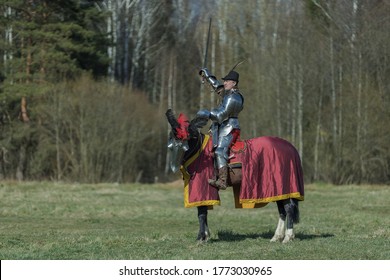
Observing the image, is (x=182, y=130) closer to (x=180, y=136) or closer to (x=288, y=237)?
(x=180, y=136)

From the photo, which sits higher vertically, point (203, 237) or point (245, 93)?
point (245, 93)

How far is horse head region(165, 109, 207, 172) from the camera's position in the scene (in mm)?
12555

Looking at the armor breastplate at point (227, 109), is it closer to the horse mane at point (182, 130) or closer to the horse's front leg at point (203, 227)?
the horse mane at point (182, 130)

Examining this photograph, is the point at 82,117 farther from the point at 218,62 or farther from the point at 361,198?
the point at 361,198

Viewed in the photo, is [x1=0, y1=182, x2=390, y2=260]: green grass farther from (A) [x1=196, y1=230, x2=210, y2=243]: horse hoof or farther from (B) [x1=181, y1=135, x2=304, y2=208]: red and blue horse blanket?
(B) [x1=181, y1=135, x2=304, y2=208]: red and blue horse blanket

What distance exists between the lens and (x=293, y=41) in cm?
4138

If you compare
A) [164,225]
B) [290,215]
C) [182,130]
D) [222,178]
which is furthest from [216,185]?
[164,225]

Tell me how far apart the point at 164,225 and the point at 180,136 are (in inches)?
281

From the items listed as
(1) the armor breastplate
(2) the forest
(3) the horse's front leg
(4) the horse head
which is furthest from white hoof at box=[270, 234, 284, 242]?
(2) the forest

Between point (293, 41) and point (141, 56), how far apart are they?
16.3 metres

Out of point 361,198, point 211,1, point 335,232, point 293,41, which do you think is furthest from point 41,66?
point 335,232

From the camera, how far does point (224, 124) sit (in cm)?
1277

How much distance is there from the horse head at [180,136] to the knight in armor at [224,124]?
23 centimetres

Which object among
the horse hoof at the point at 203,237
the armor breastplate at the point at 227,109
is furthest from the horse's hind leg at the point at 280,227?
the armor breastplate at the point at 227,109
